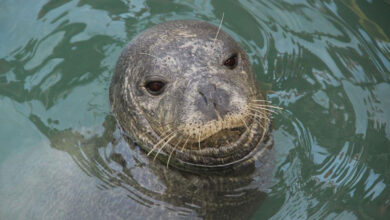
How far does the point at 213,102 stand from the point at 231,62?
2.55 ft

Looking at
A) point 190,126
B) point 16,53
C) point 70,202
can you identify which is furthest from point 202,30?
point 16,53

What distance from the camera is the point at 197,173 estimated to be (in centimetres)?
452

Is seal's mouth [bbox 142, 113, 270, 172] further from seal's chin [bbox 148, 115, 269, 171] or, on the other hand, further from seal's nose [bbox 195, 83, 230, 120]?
seal's nose [bbox 195, 83, 230, 120]

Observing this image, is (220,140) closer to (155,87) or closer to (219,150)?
(219,150)

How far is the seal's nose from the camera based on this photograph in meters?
3.74

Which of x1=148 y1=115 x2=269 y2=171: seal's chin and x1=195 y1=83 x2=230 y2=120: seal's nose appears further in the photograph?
x1=148 y1=115 x2=269 y2=171: seal's chin

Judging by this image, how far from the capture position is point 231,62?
14.4 feet

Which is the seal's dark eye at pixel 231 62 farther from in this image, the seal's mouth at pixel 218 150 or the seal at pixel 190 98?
the seal's mouth at pixel 218 150

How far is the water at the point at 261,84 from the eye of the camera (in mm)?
4621

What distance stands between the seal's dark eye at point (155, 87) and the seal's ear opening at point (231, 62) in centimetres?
60

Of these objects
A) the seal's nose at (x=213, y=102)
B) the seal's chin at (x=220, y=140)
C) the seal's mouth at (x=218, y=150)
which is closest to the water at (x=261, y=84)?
the seal's mouth at (x=218, y=150)

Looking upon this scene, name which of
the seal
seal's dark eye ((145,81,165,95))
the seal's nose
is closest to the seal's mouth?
the seal

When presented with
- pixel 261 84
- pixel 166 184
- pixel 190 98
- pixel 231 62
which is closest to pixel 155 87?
pixel 190 98

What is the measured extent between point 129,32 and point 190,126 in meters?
2.80
